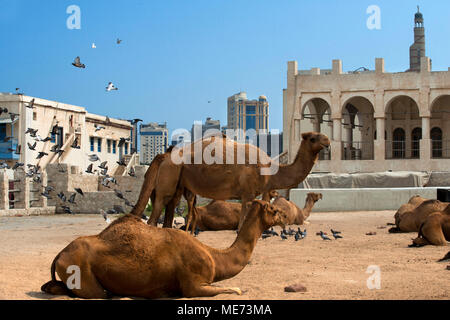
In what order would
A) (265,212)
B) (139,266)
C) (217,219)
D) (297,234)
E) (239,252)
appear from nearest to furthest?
(139,266) < (239,252) < (265,212) < (297,234) < (217,219)

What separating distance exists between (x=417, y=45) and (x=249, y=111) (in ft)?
359

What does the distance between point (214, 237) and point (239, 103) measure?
157m

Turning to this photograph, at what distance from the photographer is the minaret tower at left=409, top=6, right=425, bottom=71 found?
75188 millimetres

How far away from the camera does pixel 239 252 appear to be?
695 centimetres

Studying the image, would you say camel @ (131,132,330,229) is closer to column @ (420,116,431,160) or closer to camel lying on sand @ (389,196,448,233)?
camel lying on sand @ (389,196,448,233)

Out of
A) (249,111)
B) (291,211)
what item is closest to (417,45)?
(291,211)

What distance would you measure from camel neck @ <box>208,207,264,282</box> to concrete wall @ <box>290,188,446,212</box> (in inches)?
710

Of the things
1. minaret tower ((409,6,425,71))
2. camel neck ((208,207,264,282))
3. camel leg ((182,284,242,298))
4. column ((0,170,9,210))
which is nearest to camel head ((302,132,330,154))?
camel neck ((208,207,264,282))

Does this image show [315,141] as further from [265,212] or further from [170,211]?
[265,212]

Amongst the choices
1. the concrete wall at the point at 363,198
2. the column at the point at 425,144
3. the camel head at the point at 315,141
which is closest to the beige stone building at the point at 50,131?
the column at the point at 425,144

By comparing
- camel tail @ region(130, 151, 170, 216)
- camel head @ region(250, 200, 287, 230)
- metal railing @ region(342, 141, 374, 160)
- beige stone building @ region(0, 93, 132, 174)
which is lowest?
camel head @ region(250, 200, 287, 230)

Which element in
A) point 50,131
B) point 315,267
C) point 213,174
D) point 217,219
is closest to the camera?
point 315,267

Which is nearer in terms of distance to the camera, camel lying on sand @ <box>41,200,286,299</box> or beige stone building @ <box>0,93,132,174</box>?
camel lying on sand @ <box>41,200,286,299</box>
